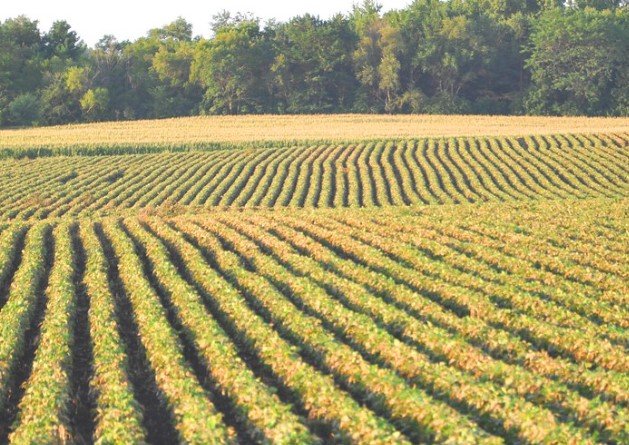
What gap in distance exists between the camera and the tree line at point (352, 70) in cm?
9988

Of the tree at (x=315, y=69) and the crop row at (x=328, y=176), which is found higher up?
the tree at (x=315, y=69)

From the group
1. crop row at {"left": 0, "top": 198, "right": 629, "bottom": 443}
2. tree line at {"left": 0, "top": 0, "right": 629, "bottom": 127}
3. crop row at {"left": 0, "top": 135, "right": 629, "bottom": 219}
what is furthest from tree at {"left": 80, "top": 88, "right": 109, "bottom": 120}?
crop row at {"left": 0, "top": 198, "right": 629, "bottom": 443}

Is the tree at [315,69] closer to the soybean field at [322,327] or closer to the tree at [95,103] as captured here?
the tree at [95,103]

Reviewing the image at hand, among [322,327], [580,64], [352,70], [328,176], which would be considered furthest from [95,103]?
[322,327]

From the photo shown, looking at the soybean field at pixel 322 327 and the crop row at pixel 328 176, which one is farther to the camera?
the crop row at pixel 328 176

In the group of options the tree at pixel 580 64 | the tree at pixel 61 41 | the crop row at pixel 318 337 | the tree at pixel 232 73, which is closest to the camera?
the crop row at pixel 318 337

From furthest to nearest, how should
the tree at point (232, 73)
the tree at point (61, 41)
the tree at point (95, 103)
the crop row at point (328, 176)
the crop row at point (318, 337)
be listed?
the tree at point (61, 41) < the tree at point (232, 73) < the tree at point (95, 103) < the crop row at point (328, 176) < the crop row at point (318, 337)

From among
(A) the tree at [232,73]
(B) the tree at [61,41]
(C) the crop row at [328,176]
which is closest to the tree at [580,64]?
(A) the tree at [232,73]

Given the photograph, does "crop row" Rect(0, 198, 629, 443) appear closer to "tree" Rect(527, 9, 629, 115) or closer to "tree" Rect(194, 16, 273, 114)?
"tree" Rect(527, 9, 629, 115)

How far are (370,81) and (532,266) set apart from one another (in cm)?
8811

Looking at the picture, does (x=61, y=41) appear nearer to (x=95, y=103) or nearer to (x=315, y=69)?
(x=95, y=103)

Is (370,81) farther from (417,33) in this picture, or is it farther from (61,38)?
(61,38)

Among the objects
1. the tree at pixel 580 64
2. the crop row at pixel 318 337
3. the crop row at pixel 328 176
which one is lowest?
the crop row at pixel 328 176

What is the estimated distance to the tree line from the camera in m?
99.9
